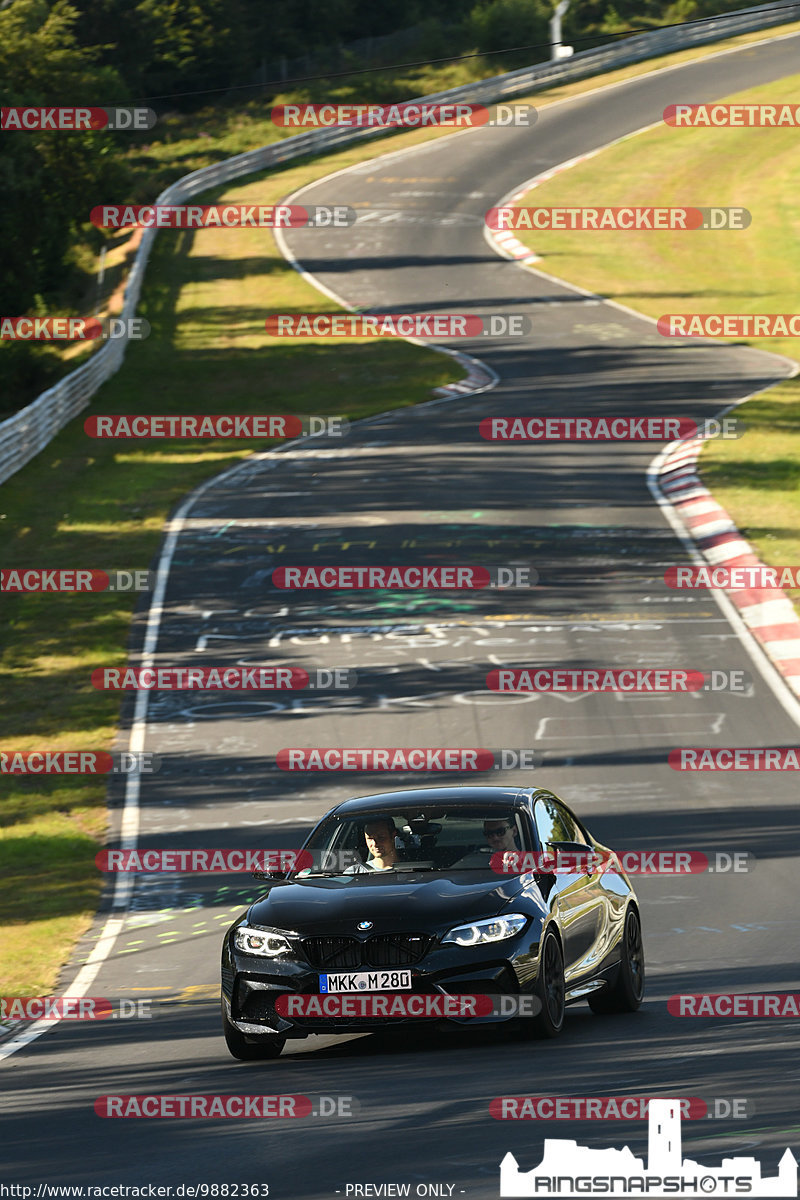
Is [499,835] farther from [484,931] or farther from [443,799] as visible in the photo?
[484,931]

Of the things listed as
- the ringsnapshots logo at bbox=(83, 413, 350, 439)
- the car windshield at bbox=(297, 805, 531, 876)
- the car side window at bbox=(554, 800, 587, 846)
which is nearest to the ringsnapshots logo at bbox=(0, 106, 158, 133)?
the ringsnapshots logo at bbox=(83, 413, 350, 439)

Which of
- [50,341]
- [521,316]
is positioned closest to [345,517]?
[521,316]

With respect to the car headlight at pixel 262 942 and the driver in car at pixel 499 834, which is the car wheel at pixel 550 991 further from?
the car headlight at pixel 262 942

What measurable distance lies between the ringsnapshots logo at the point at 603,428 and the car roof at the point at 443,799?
78.3 ft

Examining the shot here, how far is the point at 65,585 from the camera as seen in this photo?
2706 centimetres

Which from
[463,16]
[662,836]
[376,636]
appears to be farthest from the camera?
[463,16]

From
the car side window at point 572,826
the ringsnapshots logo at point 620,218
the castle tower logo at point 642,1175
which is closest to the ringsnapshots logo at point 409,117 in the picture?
the ringsnapshots logo at point 620,218

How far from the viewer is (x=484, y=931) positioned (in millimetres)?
9188

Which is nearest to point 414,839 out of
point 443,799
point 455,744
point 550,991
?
point 443,799

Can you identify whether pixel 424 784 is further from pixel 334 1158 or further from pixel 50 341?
pixel 50 341

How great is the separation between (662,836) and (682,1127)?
800cm

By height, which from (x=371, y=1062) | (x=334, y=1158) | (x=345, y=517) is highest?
(x=334, y=1158)

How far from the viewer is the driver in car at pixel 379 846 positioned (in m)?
10.1

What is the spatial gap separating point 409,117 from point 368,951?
67.8 m
